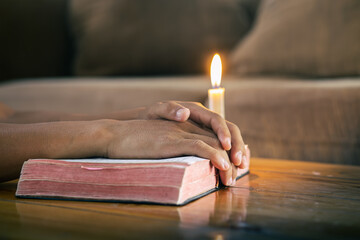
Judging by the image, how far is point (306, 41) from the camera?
1.72 metres

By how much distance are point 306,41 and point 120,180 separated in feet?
4.43

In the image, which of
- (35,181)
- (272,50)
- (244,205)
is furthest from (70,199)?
(272,50)

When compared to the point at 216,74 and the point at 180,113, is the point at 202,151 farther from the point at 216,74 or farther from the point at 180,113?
the point at 216,74

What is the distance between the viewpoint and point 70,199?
0.56m

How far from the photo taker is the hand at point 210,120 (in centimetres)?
65

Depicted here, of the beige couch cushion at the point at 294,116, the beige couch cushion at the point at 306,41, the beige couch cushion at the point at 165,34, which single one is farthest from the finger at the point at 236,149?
the beige couch cushion at the point at 165,34

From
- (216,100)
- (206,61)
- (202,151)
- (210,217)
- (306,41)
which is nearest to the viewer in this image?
(210,217)

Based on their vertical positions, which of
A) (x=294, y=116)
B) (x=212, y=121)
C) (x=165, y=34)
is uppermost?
(x=165, y=34)

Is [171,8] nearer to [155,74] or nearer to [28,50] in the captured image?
[155,74]

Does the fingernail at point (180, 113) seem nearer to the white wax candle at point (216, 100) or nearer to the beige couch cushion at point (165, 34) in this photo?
the white wax candle at point (216, 100)

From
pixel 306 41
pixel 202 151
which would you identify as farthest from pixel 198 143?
pixel 306 41

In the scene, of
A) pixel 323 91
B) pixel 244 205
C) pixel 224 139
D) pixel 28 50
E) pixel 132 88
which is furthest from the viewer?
pixel 28 50

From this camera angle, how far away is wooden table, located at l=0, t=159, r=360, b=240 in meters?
0.43

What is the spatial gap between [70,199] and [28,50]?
197 centimetres
